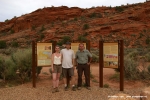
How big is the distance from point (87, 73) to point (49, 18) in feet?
166

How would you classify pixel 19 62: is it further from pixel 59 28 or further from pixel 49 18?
pixel 49 18

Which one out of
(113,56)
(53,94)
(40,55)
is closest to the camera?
(53,94)

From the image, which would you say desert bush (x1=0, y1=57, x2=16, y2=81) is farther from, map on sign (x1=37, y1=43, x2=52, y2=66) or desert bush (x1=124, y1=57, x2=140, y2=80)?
desert bush (x1=124, y1=57, x2=140, y2=80)

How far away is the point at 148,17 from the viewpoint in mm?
38094

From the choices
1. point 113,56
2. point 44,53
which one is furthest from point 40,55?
point 113,56

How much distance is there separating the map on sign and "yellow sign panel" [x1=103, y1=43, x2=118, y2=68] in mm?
2156

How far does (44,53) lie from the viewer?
7.23 meters

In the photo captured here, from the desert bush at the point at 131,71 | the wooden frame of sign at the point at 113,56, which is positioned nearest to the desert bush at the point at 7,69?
the wooden frame of sign at the point at 113,56

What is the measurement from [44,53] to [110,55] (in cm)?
250

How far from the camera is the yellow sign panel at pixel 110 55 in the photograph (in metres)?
6.82

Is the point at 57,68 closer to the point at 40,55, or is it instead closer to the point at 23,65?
the point at 40,55

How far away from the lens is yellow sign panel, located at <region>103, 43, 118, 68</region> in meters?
6.82

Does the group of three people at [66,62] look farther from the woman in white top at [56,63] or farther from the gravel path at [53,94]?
the gravel path at [53,94]

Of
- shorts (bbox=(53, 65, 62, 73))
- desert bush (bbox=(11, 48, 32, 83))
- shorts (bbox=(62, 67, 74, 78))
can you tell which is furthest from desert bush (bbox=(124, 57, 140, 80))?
desert bush (bbox=(11, 48, 32, 83))
